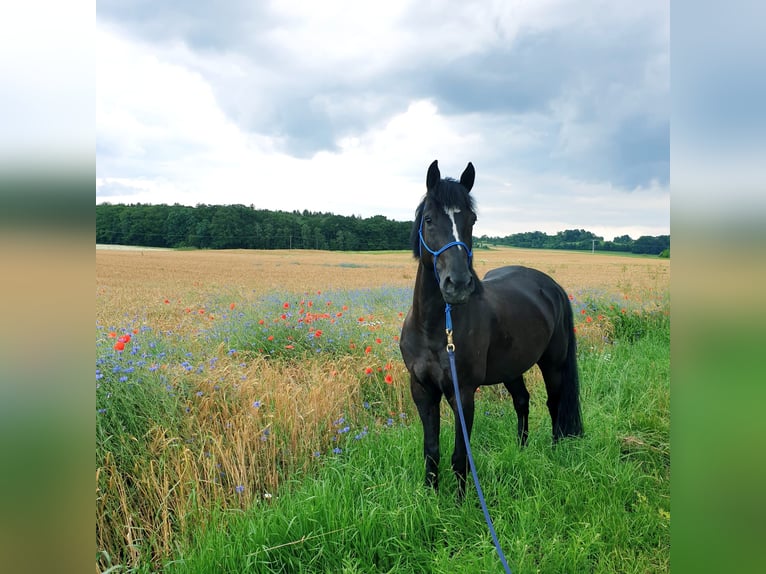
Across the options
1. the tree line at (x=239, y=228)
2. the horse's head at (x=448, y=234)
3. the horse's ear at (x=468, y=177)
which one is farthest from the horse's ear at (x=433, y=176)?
the tree line at (x=239, y=228)

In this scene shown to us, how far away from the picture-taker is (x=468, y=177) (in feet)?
10.00

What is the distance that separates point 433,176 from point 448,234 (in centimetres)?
50

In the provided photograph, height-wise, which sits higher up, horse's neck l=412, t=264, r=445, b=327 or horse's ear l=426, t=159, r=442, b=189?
horse's ear l=426, t=159, r=442, b=189

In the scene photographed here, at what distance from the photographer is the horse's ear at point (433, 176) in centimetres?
284

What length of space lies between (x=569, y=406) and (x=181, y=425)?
139 inches

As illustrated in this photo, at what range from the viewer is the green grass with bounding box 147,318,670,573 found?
2316mm

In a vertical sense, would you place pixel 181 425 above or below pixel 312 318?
below

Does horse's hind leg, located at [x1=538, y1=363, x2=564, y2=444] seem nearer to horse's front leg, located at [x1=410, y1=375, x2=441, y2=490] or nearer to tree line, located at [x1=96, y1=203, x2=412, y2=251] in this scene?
horse's front leg, located at [x1=410, y1=375, x2=441, y2=490]

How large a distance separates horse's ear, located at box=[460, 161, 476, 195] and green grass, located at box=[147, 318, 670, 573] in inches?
82.3

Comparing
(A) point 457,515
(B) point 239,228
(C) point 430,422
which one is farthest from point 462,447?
(B) point 239,228

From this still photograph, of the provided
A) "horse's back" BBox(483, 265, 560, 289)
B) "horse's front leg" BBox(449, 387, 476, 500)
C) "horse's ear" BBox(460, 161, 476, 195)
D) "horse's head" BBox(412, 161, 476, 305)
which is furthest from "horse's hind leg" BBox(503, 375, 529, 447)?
"horse's ear" BBox(460, 161, 476, 195)
